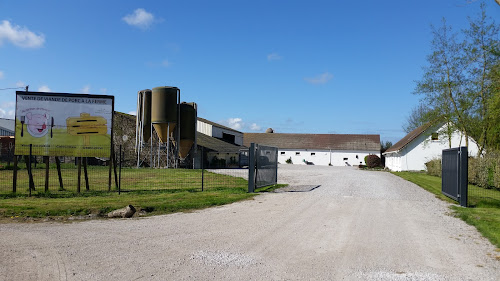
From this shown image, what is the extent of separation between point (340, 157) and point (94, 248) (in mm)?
63043

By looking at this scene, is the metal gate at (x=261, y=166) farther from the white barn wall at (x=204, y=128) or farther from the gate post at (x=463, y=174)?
the white barn wall at (x=204, y=128)

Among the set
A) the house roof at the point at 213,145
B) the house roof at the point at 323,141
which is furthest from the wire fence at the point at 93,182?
the house roof at the point at 323,141

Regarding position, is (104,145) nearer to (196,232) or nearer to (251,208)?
(251,208)

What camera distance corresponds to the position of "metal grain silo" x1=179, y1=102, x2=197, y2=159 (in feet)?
112

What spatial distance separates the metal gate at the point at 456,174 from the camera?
12781 millimetres


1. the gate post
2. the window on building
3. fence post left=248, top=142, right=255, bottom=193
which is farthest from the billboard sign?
the window on building

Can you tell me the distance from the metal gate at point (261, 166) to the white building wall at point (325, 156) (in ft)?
162

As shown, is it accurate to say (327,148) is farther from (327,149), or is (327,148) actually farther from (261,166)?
(261,166)

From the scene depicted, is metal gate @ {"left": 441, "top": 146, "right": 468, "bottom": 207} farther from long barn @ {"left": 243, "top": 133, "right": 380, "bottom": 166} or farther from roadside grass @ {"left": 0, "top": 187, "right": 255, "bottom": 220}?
long barn @ {"left": 243, "top": 133, "right": 380, "bottom": 166}

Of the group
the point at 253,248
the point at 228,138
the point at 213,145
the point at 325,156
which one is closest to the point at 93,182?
the point at 253,248

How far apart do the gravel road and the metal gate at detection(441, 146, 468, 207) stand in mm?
2648

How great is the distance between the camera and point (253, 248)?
665cm

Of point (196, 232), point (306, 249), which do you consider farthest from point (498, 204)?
point (196, 232)

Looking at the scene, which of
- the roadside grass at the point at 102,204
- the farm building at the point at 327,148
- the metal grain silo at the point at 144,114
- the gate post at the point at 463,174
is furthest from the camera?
the farm building at the point at 327,148
